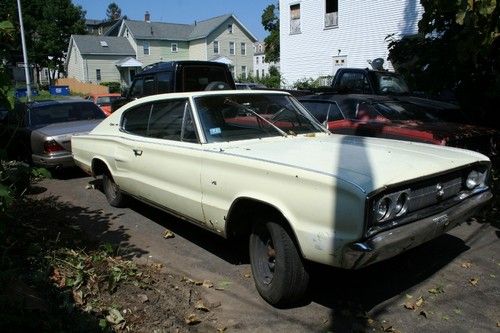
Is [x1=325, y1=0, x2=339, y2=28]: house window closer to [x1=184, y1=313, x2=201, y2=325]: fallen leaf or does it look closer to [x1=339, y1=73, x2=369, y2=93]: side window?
[x1=339, y1=73, x2=369, y2=93]: side window

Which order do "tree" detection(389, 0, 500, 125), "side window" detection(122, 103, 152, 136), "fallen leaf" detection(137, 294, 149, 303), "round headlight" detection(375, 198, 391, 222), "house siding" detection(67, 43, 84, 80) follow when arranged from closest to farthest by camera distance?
"round headlight" detection(375, 198, 391, 222) < "fallen leaf" detection(137, 294, 149, 303) < "side window" detection(122, 103, 152, 136) < "tree" detection(389, 0, 500, 125) < "house siding" detection(67, 43, 84, 80)

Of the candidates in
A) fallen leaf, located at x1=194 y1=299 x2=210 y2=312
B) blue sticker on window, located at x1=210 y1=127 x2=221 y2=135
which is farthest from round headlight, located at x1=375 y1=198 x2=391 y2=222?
blue sticker on window, located at x1=210 y1=127 x2=221 y2=135

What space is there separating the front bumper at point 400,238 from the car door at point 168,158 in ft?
5.52

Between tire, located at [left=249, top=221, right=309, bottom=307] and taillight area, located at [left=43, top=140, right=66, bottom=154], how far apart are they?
5542 millimetres

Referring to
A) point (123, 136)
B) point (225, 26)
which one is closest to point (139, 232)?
point (123, 136)

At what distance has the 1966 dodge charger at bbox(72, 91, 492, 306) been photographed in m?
3.15

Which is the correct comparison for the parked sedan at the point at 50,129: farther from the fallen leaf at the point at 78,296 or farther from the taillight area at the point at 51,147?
the fallen leaf at the point at 78,296

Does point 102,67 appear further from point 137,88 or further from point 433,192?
point 433,192

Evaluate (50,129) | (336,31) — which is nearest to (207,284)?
(50,129)

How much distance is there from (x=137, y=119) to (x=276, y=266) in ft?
9.63

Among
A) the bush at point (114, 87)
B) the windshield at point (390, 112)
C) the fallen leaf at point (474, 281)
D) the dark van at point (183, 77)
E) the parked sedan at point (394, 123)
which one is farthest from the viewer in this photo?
the bush at point (114, 87)

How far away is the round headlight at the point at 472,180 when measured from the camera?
4.06 meters

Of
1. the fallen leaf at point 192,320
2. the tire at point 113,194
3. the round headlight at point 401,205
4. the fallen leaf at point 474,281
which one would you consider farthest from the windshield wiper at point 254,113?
the tire at point 113,194

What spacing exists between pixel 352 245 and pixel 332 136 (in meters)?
2.03
